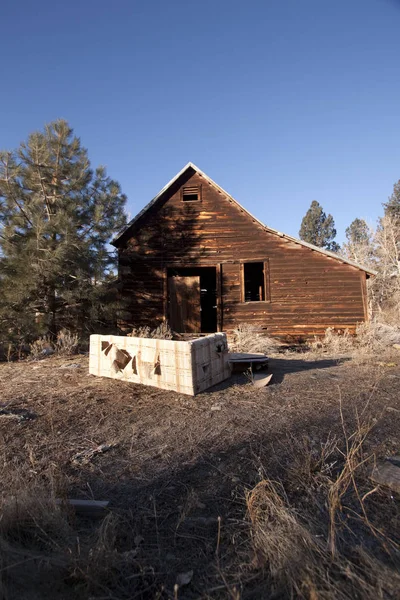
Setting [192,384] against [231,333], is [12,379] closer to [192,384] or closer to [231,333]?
[192,384]

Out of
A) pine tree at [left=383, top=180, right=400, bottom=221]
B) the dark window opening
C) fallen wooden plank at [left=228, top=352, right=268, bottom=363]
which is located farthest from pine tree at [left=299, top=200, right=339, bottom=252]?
fallen wooden plank at [left=228, top=352, right=268, bottom=363]

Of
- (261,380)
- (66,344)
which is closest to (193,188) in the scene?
(66,344)

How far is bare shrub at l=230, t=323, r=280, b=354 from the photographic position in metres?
9.94

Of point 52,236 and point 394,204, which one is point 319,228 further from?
point 52,236

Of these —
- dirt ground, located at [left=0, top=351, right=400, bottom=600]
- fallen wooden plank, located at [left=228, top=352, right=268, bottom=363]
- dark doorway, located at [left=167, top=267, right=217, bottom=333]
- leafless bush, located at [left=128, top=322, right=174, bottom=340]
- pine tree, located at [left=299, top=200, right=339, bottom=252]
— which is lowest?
dirt ground, located at [left=0, top=351, right=400, bottom=600]

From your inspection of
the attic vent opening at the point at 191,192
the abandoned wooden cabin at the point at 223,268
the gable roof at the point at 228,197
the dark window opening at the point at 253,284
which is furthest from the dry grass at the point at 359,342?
the attic vent opening at the point at 191,192

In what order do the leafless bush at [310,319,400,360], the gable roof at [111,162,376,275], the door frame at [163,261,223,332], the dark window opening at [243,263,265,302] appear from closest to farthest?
the leafless bush at [310,319,400,360] → the gable roof at [111,162,376,275] → the door frame at [163,261,223,332] → the dark window opening at [243,263,265,302]

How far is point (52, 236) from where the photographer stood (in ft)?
34.1

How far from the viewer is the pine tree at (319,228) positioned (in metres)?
42.1

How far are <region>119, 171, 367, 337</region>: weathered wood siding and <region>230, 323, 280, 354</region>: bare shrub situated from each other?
0.45 m

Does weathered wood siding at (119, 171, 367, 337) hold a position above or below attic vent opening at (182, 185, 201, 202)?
below

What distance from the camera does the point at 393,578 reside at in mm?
1721

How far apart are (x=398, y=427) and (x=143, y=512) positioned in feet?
10.3

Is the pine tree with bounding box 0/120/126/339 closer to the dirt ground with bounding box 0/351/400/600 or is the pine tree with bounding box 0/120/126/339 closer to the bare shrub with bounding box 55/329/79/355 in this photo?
the bare shrub with bounding box 55/329/79/355
